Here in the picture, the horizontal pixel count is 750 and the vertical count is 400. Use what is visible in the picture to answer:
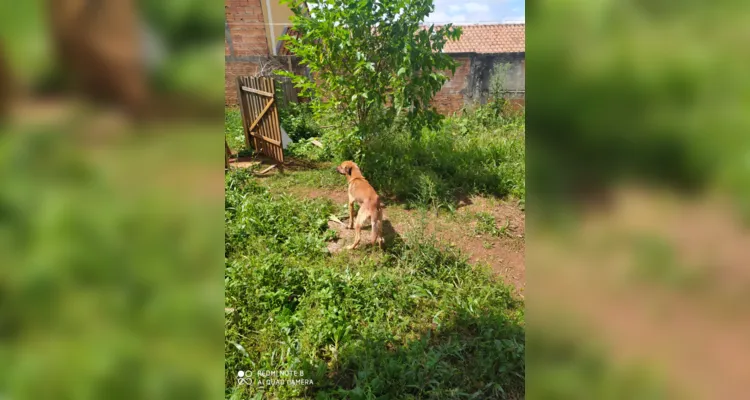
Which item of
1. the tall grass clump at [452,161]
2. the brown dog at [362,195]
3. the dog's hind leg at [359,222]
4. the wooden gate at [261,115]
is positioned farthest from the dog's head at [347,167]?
the wooden gate at [261,115]

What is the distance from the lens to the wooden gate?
1961 millimetres

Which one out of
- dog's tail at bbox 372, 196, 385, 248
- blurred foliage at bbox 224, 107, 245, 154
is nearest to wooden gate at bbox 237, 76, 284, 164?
blurred foliage at bbox 224, 107, 245, 154

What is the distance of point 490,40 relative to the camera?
1.81m

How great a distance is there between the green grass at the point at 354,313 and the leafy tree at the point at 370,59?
0.65m
